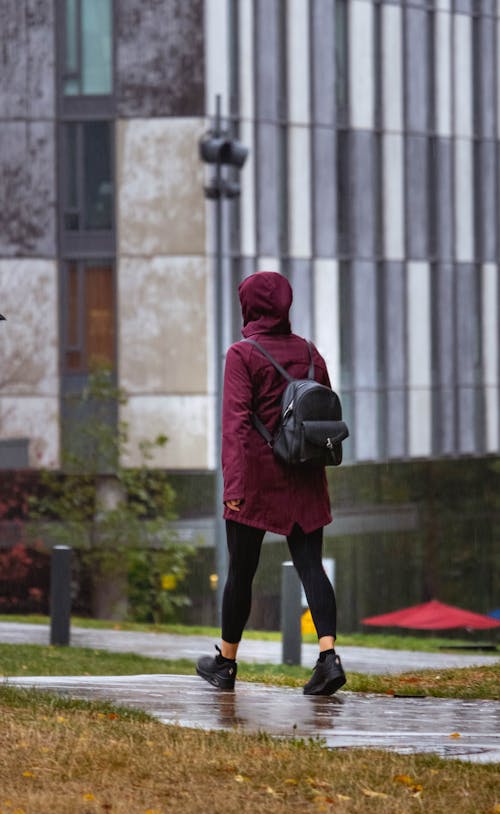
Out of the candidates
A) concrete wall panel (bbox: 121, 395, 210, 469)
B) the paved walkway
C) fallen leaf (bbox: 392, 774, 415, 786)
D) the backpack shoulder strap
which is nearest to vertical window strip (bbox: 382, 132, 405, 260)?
concrete wall panel (bbox: 121, 395, 210, 469)

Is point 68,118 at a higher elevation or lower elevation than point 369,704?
higher

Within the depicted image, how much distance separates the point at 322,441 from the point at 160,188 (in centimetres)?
2979

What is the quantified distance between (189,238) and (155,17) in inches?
193

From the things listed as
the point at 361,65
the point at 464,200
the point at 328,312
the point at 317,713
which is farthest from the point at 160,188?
the point at 317,713

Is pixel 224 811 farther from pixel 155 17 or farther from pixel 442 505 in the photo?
pixel 442 505

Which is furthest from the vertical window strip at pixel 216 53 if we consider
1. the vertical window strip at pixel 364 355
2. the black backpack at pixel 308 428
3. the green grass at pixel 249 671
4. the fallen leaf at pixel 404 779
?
the fallen leaf at pixel 404 779

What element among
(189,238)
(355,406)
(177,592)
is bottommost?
(177,592)

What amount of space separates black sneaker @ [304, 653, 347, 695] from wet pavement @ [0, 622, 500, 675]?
8.06m

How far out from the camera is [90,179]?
38000 mm

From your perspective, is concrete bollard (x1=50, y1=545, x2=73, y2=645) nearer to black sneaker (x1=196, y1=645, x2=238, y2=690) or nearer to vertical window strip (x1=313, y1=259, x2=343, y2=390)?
black sneaker (x1=196, y1=645, x2=238, y2=690)

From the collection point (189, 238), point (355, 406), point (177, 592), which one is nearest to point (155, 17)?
point (189, 238)

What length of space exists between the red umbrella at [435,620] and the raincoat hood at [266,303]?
2146 centimetres

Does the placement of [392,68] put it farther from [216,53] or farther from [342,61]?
[216,53]

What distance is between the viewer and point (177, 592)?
128 feet
